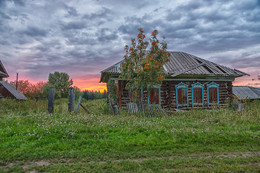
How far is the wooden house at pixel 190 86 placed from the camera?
16.5 meters

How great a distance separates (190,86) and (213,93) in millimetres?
2717

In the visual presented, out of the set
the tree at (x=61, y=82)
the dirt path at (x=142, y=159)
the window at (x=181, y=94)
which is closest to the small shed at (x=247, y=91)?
the window at (x=181, y=94)

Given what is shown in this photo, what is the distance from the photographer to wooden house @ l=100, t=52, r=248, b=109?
54.0 ft

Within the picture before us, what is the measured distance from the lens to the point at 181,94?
17281 millimetres

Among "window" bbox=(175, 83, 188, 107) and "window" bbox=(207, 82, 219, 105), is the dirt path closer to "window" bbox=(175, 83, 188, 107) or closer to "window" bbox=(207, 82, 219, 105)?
"window" bbox=(175, 83, 188, 107)

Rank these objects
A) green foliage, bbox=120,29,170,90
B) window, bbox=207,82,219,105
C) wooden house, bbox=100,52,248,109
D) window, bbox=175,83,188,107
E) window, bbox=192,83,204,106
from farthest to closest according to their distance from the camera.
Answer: window, bbox=207,82,219,105
window, bbox=192,83,204,106
window, bbox=175,83,188,107
wooden house, bbox=100,52,248,109
green foliage, bbox=120,29,170,90

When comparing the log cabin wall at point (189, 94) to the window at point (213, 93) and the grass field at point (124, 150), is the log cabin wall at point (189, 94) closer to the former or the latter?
the window at point (213, 93)

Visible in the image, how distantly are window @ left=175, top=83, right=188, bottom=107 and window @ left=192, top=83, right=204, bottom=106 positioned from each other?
0.83m

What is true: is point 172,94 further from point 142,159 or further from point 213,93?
point 142,159

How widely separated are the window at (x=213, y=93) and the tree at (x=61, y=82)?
34693 mm

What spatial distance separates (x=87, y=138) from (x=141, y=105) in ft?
19.9

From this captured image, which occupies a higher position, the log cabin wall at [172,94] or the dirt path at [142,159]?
the log cabin wall at [172,94]

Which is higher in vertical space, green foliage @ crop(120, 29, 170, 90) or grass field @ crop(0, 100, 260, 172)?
green foliage @ crop(120, 29, 170, 90)

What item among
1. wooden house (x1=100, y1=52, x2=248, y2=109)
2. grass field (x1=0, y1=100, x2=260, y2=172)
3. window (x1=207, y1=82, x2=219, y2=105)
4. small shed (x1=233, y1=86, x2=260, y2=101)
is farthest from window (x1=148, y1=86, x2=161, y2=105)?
small shed (x1=233, y1=86, x2=260, y2=101)
